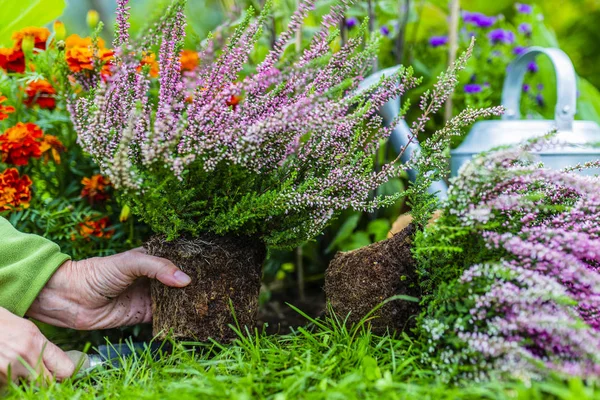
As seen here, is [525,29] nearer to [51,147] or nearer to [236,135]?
[236,135]

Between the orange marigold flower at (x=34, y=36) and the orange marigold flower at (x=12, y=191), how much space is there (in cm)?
40

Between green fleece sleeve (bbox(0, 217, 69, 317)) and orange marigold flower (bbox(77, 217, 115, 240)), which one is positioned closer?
green fleece sleeve (bbox(0, 217, 69, 317))

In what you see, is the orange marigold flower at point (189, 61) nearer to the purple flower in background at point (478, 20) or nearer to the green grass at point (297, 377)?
the green grass at point (297, 377)

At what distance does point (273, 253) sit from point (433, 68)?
47.7 inches

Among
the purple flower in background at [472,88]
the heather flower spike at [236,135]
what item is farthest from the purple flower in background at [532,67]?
the heather flower spike at [236,135]

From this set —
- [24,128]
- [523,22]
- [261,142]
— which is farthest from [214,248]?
[523,22]

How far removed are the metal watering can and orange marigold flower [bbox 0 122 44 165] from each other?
4.19 ft

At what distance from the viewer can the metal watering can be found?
1.65 meters

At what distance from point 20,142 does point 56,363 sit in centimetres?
70

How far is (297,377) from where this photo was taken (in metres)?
1.01

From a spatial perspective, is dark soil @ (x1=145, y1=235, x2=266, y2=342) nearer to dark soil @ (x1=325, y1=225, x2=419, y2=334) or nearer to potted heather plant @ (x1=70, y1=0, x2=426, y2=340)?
potted heather plant @ (x1=70, y1=0, x2=426, y2=340)

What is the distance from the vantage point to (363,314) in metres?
1.25

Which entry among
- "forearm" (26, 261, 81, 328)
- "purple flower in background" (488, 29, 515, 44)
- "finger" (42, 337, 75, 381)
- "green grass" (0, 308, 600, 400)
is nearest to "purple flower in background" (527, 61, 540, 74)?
"purple flower in background" (488, 29, 515, 44)

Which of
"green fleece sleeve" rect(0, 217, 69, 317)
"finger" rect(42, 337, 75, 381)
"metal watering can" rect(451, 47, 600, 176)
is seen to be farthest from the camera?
"metal watering can" rect(451, 47, 600, 176)
